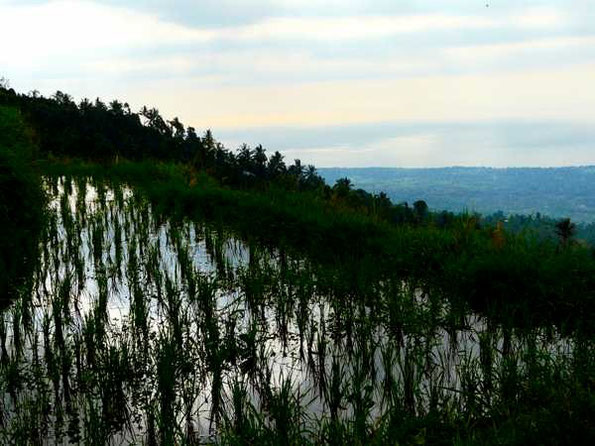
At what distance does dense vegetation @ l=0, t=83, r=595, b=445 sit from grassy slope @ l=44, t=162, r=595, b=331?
0.02 meters

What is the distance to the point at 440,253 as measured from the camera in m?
6.91

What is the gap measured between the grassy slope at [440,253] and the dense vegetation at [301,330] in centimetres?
2

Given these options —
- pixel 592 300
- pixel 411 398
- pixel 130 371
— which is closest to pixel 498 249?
pixel 592 300

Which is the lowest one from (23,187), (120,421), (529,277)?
(120,421)

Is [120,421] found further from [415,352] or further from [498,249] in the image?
[498,249]

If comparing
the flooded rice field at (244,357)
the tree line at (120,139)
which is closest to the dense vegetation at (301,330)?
the flooded rice field at (244,357)

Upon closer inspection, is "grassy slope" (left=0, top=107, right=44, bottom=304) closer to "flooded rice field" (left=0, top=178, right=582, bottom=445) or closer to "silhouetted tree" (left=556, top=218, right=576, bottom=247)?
"flooded rice field" (left=0, top=178, right=582, bottom=445)

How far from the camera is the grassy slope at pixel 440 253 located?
568 cm

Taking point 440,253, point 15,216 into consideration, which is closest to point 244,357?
point 440,253

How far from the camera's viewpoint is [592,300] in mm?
5547

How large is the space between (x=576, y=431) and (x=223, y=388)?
7.00 feet

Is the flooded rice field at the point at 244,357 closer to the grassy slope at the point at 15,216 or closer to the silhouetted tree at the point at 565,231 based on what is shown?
the grassy slope at the point at 15,216

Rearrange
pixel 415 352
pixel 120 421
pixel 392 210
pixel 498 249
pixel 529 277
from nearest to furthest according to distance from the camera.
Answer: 1. pixel 120 421
2. pixel 415 352
3. pixel 529 277
4. pixel 498 249
5. pixel 392 210

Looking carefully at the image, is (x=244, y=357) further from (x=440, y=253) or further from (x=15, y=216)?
(x=15, y=216)
